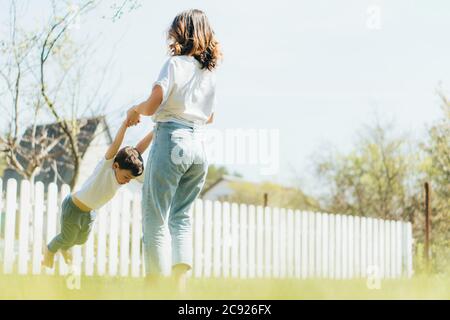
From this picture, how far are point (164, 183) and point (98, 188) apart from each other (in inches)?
44.4

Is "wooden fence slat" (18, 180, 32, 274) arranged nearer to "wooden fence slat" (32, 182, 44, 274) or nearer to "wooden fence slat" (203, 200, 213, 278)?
"wooden fence slat" (32, 182, 44, 274)

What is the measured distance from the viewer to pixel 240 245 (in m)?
8.83

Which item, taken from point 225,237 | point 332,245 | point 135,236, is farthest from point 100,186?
point 332,245

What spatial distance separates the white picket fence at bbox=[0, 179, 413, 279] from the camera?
21.6ft

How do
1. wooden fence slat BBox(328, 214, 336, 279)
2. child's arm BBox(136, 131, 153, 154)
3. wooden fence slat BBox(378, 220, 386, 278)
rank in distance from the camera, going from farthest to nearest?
1. wooden fence slat BBox(378, 220, 386, 278)
2. wooden fence slat BBox(328, 214, 336, 279)
3. child's arm BBox(136, 131, 153, 154)

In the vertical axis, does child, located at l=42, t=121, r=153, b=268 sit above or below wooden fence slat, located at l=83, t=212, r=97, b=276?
above

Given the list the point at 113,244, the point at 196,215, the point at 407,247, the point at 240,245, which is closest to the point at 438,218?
the point at 407,247

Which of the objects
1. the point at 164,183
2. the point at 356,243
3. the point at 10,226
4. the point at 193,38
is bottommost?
the point at 356,243

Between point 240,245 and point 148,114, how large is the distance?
5888mm

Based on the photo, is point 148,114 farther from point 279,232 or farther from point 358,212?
point 358,212

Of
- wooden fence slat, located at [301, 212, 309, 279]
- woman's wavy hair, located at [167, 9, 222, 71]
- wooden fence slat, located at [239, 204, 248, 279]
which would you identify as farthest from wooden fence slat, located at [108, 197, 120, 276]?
woman's wavy hair, located at [167, 9, 222, 71]

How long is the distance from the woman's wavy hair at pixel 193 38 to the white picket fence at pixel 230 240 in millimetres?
3707

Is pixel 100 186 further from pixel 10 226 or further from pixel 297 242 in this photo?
pixel 297 242

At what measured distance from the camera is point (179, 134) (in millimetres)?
3152
